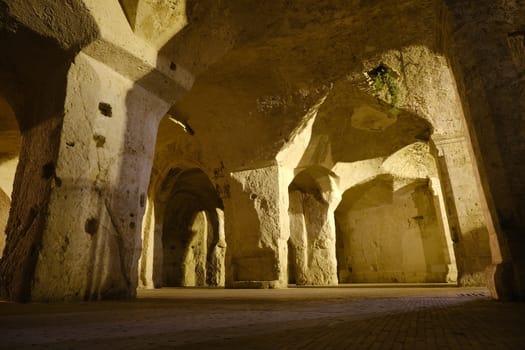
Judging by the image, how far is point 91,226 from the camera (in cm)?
313

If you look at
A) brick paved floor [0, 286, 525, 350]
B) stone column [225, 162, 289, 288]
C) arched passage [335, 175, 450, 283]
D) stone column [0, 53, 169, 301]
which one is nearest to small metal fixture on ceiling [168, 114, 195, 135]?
stone column [225, 162, 289, 288]

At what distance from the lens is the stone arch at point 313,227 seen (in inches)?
346

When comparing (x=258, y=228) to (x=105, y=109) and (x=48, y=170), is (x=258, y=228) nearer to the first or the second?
(x=105, y=109)

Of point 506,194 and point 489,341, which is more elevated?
point 506,194

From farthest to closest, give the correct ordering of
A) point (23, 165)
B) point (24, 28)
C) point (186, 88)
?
point (186, 88), point (23, 165), point (24, 28)

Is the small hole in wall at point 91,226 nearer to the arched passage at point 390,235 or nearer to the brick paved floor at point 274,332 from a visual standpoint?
the brick paved floor at point 274,332

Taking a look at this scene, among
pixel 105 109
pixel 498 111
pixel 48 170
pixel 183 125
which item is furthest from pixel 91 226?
pixel 183 125

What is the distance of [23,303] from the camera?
265cm

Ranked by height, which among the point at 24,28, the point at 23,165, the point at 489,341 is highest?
the point at 24,28

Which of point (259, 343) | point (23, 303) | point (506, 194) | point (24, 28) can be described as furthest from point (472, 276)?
point (24, 28)

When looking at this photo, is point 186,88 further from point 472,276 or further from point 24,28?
point 472,276

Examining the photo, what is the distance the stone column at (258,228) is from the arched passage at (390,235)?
4089 mm

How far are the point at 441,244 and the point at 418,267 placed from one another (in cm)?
92

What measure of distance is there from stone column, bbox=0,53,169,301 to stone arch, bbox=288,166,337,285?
5564mm
